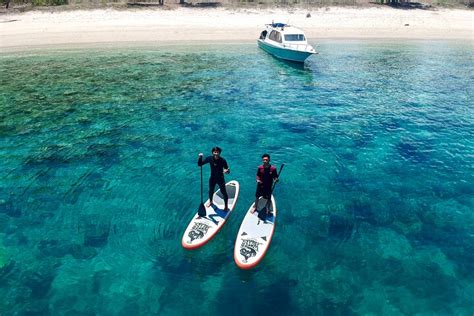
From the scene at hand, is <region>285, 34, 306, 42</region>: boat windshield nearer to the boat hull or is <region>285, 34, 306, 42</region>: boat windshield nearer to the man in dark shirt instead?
the boat hull

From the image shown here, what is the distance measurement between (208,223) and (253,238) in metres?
1.88

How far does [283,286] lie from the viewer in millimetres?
10312

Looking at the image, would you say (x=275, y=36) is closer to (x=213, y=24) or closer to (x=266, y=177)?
(x=213, y=24)

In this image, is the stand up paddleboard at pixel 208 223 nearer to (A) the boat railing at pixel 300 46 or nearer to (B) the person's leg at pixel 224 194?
(B) the person's leg at pixel 224 194

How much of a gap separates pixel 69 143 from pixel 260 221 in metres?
13.9

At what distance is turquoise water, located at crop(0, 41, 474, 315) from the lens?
400 inches

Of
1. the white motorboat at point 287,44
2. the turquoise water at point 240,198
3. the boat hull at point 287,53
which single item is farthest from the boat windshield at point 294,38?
the turquoise water at point 240,198

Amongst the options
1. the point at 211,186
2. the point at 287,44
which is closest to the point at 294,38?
the point at 287,44

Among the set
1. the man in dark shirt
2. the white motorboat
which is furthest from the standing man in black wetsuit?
the white motorboat

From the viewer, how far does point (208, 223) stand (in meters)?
12.4

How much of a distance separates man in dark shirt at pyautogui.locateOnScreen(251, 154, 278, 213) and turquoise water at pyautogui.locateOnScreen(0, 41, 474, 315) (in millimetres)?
1617

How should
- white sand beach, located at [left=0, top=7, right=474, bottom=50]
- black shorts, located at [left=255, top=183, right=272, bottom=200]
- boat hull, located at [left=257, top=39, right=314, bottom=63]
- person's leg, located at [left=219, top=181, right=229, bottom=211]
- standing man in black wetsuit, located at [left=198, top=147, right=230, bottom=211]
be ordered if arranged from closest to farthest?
standing man in black wetsuit, located at [left=198, top=147, right=230, bottom=211] < black shorts, located at [left=255, top=183, right=272, bottom=200] < person's leg, located at [left=219, top=181, right=229, bottom=211] < boat hull, located at [left=257, top=39, right=314, bottom=63] < white sand beach, located at [left=0, top=7, right=474, bottom=50]

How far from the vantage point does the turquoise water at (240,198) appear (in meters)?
10.2

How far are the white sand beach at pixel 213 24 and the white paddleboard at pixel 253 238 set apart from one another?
45.2 meters
